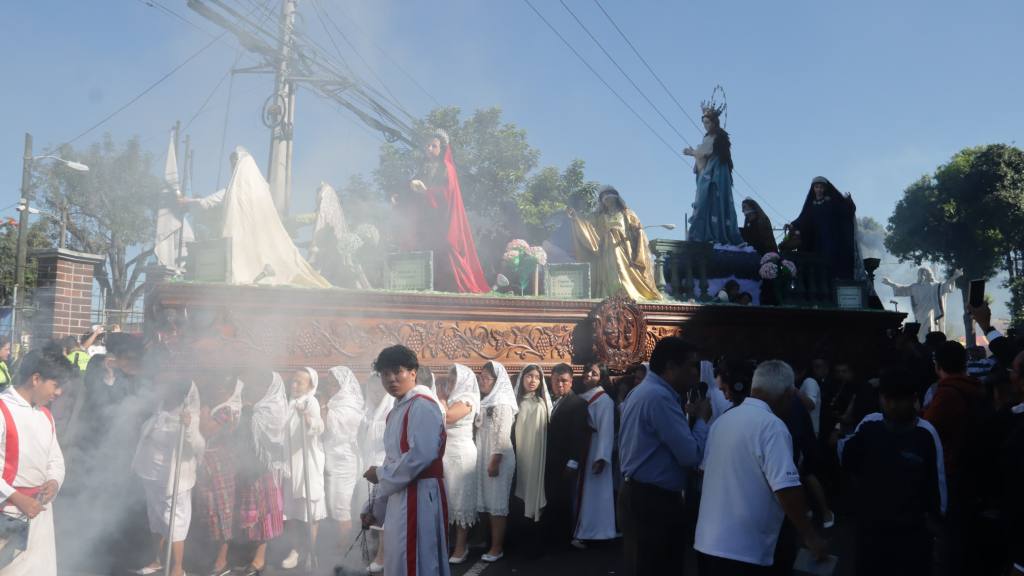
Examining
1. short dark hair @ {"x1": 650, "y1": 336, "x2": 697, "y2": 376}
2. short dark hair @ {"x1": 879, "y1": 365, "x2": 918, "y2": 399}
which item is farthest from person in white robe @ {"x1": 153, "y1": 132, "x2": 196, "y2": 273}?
short dark hair @ {"x1": 879, "y1": 365, "x2": 918, "y2": 399}

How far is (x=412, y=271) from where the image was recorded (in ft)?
27.3

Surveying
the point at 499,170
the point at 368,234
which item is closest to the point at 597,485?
the point at 368,234

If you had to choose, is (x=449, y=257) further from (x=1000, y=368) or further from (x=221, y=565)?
(x=1000, y=368)

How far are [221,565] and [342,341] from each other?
2444mm

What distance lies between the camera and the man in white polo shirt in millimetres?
3223

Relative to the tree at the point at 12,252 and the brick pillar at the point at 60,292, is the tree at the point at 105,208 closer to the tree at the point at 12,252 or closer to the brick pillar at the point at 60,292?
the tree at the point at 12,252

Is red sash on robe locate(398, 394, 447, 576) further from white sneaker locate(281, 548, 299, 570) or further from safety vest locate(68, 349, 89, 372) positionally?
safety vest locate(68, 349, 89, 372)

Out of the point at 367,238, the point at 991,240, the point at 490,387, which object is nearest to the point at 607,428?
the point at 490,387

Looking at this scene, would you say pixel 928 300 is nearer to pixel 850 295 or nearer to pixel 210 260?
pixel 850 295

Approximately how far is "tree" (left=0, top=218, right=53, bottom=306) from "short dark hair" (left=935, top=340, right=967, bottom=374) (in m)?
22.3

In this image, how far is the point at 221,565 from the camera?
5781mm

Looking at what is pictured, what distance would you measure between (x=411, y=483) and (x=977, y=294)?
5.40 meters

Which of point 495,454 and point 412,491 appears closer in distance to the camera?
point 412,491

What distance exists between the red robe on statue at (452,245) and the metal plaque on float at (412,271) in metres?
0.57
